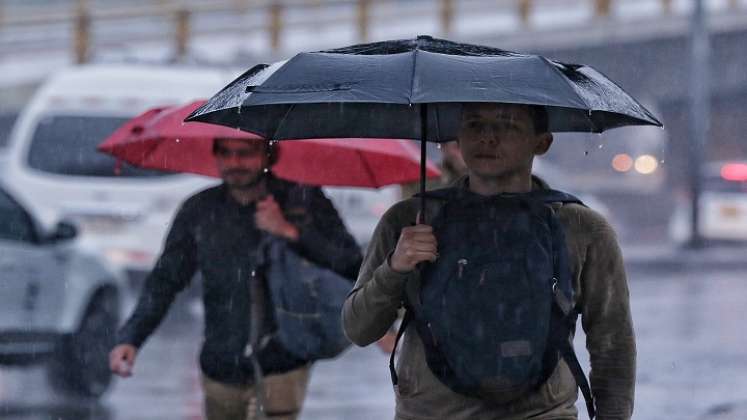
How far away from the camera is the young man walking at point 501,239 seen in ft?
12.1

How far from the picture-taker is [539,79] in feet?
12.0

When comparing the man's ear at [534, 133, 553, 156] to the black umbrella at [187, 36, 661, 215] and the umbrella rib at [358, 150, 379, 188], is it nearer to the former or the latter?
the black umbrella at [187, 36, 661, 215]

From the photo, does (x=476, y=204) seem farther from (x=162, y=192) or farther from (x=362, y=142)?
(x=162, y=192)

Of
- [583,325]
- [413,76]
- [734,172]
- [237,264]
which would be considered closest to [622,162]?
[734,172]

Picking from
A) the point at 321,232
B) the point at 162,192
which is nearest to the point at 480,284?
the point at 321,232

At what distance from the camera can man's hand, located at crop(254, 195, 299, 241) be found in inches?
214

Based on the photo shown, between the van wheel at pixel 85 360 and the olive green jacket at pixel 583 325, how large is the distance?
6438 mm

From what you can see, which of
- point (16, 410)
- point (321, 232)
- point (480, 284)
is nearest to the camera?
point (480, 284)

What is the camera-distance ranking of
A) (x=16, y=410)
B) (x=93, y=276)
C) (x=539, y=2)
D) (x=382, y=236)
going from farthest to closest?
(x=539, y=2) → (x=93, y=276) → (x=16, y=410) → (x=382, y=236)

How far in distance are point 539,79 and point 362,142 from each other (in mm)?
2058

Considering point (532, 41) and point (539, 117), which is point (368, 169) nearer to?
point (539, 117)

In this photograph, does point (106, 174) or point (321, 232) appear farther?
point (106, 174)

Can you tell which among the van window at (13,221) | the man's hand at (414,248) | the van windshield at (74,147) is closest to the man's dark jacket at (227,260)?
the man's hand at (414,248)

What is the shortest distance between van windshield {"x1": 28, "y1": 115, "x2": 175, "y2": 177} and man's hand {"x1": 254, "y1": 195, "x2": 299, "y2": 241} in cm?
900
